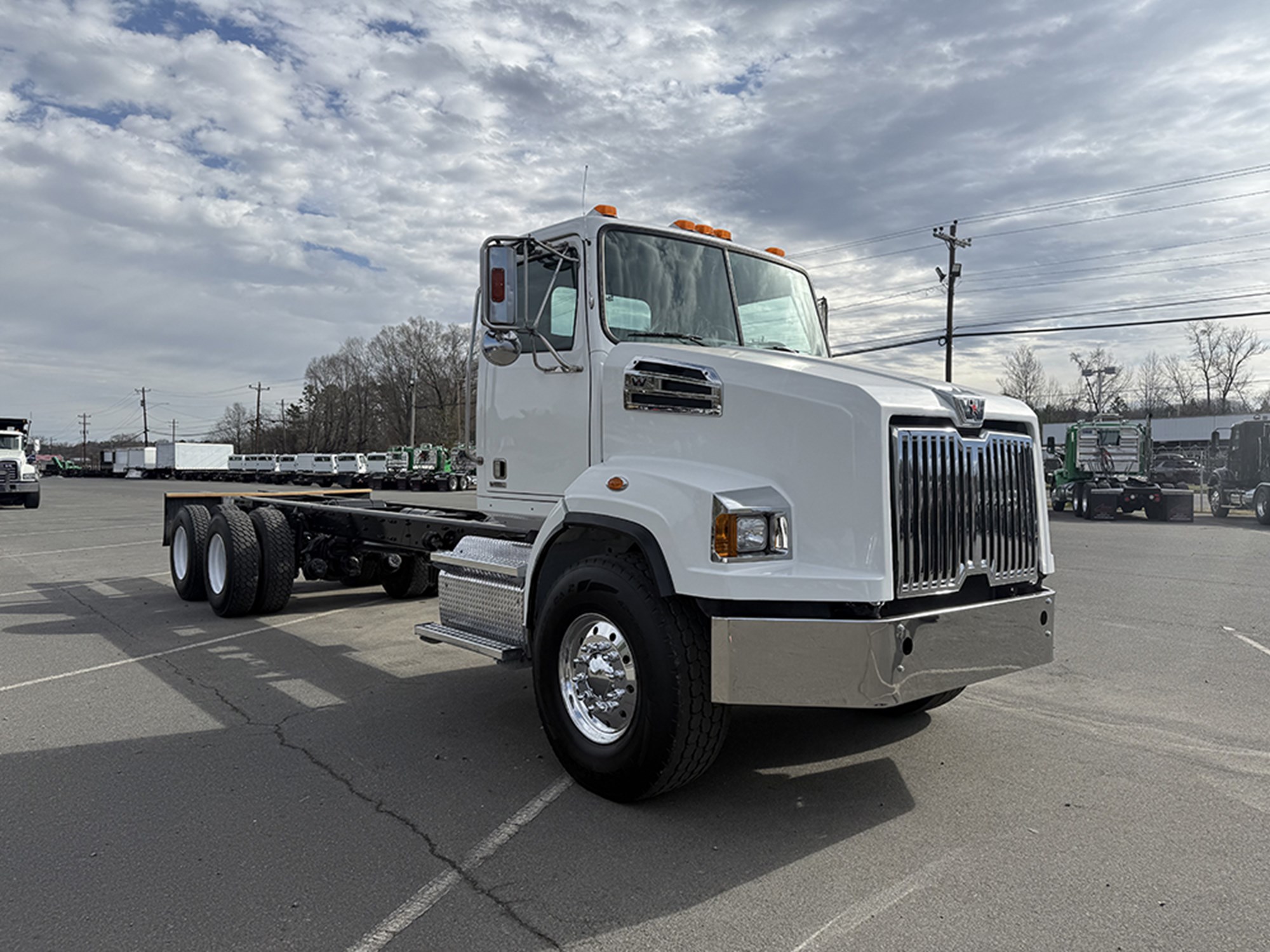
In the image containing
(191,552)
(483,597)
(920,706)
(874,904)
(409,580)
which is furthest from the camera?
(409,580)

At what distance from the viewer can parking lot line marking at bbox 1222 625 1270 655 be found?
7.35 meters

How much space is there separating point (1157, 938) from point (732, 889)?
4.55ft

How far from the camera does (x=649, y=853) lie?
360 cm

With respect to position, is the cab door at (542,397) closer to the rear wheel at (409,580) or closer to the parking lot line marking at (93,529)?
the rear wheel at (409,580)

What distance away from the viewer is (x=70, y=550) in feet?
51.5

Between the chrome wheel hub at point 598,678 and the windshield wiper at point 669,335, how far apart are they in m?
1.55

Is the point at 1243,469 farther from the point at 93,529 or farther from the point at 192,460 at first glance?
the point at 192,460

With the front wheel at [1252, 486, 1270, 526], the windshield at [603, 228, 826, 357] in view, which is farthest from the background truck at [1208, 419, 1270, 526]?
the windshield at [603, 228, 826, 357]

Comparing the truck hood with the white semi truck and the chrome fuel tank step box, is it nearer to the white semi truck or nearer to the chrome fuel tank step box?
the white semi truck

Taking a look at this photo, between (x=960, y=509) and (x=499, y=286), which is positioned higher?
(x=499, y=286)

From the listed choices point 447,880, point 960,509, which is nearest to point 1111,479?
point 960,509

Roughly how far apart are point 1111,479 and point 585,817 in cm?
2546

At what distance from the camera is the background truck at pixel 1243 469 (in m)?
25.5

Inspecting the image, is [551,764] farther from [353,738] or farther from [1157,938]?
[1157,938]
